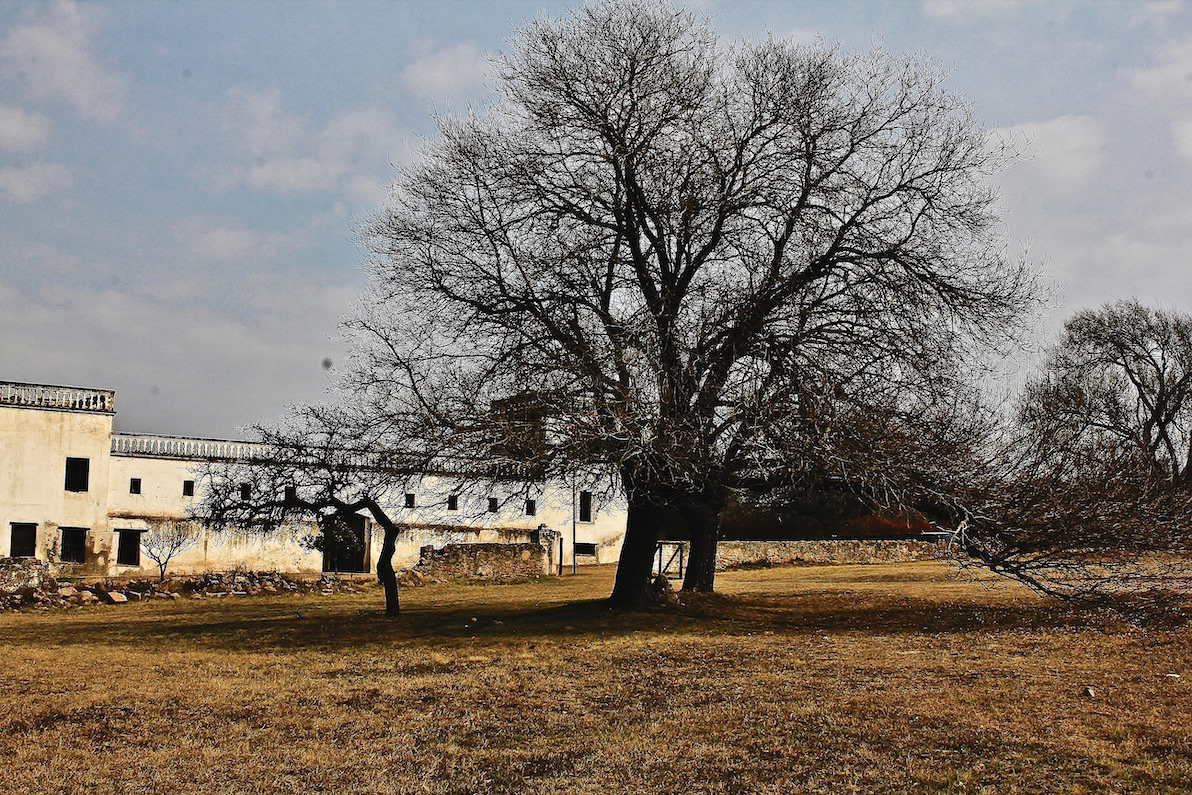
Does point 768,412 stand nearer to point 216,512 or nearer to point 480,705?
point 480,705

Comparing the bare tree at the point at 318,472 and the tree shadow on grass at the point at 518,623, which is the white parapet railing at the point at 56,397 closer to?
the tree shadow on grass at the point at 518,623

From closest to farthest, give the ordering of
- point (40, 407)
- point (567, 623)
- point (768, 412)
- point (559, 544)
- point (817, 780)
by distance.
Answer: point (817, 780)
point (768, 412)
point (567, 623)
point (40, 407)
point (559, 544)

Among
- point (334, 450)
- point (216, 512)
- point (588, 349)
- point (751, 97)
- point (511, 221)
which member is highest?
point (751, 97)

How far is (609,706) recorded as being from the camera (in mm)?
7953

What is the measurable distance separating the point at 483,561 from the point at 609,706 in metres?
20.4

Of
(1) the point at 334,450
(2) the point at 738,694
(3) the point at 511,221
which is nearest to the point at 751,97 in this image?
(3) the point at 511,221

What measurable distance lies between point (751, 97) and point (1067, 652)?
873 centimetres

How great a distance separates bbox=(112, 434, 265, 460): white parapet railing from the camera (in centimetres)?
3631

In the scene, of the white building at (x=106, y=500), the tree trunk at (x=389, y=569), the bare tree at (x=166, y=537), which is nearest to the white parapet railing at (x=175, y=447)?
the white building at (x=106, y=500)

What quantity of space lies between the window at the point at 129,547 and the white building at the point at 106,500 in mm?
38

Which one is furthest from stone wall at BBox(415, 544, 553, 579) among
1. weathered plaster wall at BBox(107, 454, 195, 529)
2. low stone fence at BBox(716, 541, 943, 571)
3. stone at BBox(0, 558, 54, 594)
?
weathered plaster wall at BBox(107, 454, 195, 529)

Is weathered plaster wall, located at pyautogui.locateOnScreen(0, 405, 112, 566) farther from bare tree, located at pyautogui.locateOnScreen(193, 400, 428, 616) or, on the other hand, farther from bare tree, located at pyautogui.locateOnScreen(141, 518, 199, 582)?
bare tree, located at pyautogui.locateOnScreen(193, 400, 428, 616)

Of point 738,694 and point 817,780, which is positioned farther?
point 738,694

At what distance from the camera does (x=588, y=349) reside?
12867 mm
